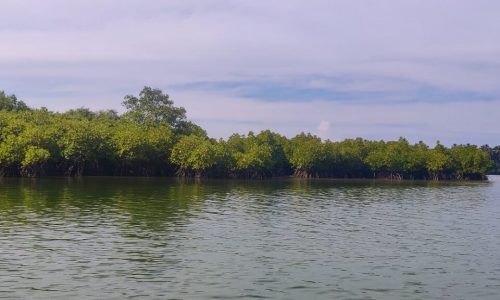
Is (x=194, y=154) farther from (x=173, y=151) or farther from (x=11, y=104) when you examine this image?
(x=11, y=104)

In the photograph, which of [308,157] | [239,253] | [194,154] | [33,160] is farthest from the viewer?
[308,157]

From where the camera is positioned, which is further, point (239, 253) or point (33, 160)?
point (33, 160)

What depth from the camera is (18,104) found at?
375 feet

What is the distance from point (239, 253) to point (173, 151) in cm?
7901

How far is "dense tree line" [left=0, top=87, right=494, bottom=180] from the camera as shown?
86.8 metres

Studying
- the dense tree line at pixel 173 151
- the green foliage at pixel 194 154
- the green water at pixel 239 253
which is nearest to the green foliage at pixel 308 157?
the dense tree line at pixel 173 151

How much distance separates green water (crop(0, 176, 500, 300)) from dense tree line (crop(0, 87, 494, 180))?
48.3 m

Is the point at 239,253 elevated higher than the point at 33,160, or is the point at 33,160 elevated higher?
the point at 33,160

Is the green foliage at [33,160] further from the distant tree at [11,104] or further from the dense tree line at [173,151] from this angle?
the distant tree at [11,104]

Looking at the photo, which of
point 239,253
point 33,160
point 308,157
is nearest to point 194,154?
point 33,160

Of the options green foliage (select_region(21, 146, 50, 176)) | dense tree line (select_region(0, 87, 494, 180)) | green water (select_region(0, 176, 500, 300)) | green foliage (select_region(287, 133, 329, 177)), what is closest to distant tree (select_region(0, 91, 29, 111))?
dense tree line (select_region(0, 87, 494, 180))

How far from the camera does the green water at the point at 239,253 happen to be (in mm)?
17484

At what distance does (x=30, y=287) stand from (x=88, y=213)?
749 inches

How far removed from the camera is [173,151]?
101 m
